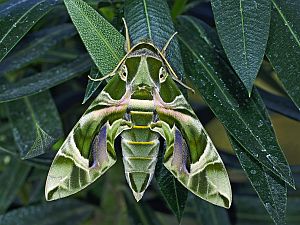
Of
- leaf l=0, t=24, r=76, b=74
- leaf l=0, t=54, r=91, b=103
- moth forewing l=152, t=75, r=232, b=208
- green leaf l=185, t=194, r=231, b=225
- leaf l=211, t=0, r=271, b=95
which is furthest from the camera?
green leaf l=185, t=194, r=231, b=225

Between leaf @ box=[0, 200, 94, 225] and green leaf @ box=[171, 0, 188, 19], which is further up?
green leaf @ box=[171, 0, 188, 19]

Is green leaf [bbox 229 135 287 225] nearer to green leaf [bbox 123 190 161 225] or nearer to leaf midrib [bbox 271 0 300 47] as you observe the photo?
leaf midrib [bbox 271 0 300 47]

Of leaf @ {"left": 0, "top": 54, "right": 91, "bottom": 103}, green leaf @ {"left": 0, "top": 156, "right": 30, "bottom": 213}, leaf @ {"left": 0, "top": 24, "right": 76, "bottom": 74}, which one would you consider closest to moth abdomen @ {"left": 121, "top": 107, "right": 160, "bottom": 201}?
leaf @ {"left": 0, "top": 54, "right": 91, "bottom": 103}

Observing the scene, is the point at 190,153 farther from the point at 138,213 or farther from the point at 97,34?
the point at 138,213

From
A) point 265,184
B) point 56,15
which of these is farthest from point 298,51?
point 56,15

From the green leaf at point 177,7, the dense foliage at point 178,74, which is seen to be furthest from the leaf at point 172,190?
the green leaf at point 177,7

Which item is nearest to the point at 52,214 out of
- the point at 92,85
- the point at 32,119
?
the point at 32,119
